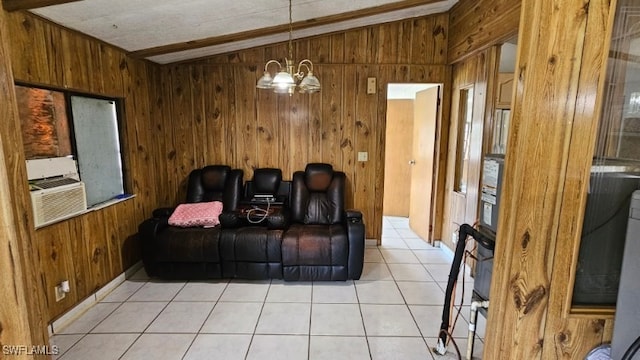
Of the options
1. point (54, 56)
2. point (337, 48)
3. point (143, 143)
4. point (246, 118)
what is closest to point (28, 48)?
point (54, 56)

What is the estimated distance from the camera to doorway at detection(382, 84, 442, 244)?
3993mm

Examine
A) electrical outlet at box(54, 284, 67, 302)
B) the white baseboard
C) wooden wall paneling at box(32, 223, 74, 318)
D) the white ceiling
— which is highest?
the white ceiling

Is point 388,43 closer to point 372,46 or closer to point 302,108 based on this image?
point 372,46

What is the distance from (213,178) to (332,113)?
5.40 feet

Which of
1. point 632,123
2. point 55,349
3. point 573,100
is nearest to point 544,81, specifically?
Result: point 573,100

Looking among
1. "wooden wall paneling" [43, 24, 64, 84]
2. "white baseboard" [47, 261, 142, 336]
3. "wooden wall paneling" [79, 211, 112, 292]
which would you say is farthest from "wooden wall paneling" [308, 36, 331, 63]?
"white baseboard" [47, 261, 142, 336]

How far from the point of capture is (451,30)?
11.7 feet

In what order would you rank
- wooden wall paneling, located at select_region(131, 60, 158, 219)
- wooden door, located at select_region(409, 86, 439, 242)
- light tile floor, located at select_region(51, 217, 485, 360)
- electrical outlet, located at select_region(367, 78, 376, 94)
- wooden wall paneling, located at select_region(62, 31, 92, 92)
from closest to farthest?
light tile floor, located at select_region(51, 217, 485, 360) → wooden wall paneling, located at select_region(62, 31, 92, 92) → wooden wall paneling, located at select_region(131, 60, 158, 219) → electrical outlet, located at select_region(367, 78, 376, 94) → wooden door, located at select_region(409, 86, 439, 242)

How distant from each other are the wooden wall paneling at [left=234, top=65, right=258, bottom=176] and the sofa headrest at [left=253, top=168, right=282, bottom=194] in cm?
24

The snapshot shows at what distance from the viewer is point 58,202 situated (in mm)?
2291

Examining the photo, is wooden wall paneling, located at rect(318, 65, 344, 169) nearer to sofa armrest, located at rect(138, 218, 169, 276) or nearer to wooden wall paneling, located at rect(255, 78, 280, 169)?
wooden wall paneling, located at rect(255, 78, 280, 169)

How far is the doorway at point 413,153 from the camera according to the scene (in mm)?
Answer: 3993

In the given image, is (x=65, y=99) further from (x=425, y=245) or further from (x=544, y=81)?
(x=425, y=245)

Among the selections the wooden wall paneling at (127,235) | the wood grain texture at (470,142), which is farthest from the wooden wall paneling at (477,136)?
the wooden wall paneling at (127,235)
